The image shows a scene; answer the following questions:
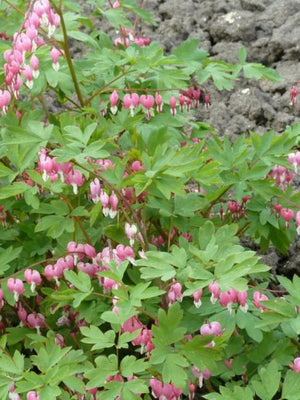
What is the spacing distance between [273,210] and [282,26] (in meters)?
2.49

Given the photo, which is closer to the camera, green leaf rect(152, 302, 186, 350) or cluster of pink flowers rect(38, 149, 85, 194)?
green leaf rect(152, 302, 186, 350)

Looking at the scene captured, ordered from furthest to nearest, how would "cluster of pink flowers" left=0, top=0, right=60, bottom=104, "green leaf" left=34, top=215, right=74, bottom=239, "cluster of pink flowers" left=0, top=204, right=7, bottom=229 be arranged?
"cluster of pink flowers" left=0, top=204, right=7, bottom=229, "green leaf" left=34, top=215, right=74, bottom=239, "cluster of pink flowers" left=0, top=0, right=60, bottom=104

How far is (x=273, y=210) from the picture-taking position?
3.69 m

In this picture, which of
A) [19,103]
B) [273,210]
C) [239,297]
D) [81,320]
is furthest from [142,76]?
[239,297]

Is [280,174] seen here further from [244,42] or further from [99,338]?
[244,42]

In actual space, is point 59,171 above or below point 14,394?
above

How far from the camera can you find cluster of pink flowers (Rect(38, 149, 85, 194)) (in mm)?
3127

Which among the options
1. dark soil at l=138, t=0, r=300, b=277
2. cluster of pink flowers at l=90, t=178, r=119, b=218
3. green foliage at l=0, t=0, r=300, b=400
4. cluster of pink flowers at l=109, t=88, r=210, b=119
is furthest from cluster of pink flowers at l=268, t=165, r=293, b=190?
dark soil at l=138, t=0, r=300, b=277

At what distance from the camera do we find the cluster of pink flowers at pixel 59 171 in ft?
10.3

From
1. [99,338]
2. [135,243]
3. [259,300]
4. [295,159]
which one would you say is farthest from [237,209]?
[99,338]

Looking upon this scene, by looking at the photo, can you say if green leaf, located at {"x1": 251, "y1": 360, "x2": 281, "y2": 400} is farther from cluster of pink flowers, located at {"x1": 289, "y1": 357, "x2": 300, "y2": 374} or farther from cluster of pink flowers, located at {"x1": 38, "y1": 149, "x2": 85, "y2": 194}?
cluster of pink flowers, located at {"x1": 38, "y1": 149, "x2": 85, "y2": 194}

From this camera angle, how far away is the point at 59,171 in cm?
321

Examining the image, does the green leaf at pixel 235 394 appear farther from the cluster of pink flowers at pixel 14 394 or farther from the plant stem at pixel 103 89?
the plant stem at pixel 103 89

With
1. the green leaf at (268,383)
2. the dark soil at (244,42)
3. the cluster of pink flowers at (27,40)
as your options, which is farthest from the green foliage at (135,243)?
the dark soil at (244,42)
